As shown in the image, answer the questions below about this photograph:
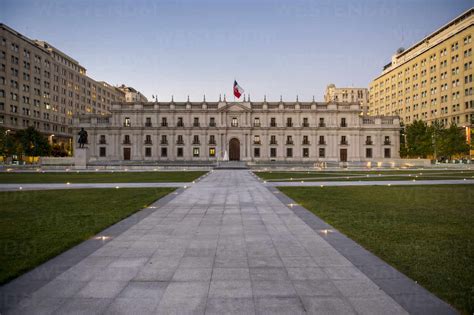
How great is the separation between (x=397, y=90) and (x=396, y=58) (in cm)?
1671

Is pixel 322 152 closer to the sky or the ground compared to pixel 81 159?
closer to the sky

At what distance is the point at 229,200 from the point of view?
12.5m

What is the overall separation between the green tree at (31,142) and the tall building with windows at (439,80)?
80.4 metres

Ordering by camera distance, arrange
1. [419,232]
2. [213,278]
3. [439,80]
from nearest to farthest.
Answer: [213,278]
[419,232]
[439,80]

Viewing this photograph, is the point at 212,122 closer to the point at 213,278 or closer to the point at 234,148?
the point at 234,148

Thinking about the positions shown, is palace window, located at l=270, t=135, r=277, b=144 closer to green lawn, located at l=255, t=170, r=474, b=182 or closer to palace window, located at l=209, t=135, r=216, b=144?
palace window, located at l=209, t=135, r=216, b=144

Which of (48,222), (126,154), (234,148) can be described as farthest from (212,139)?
(48,222)

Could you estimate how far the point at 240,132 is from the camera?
63844 mm

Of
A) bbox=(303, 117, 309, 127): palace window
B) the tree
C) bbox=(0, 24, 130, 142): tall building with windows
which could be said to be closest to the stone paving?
bbox=(303, 117, 309, 127): palace window

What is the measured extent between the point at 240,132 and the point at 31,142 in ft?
146

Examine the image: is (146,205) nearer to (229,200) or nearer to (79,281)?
(229,200)

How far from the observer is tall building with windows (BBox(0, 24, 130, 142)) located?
60125mm

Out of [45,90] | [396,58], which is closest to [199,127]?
[45,90]

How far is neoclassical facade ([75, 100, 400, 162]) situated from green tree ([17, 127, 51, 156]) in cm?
826
